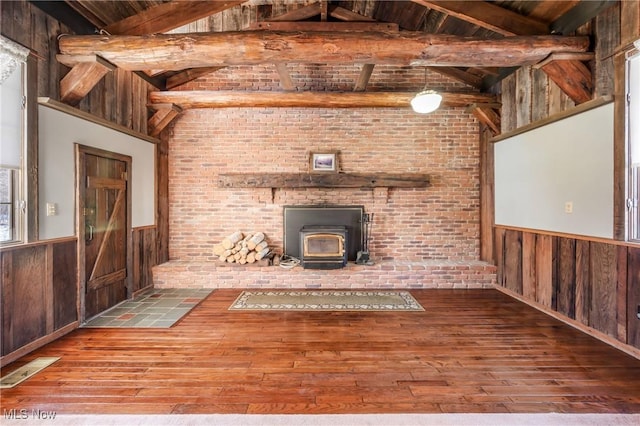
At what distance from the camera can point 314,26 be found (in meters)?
3.57

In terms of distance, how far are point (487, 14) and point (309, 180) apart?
2890 mm

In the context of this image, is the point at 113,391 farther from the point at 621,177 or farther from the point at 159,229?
the point at 621,177

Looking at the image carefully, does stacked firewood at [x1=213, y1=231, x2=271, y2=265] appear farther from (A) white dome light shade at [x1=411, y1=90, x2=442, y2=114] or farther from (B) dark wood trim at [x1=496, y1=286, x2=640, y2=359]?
(B) dark wood trim at [x1=496, y1=286, x2=640, y2=359]

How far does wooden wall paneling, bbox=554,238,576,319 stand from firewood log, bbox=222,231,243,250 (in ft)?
13.5

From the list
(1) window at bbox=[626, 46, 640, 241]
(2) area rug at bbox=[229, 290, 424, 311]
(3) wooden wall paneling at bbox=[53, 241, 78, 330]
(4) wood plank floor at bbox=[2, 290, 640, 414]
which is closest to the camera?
(4) wood plank floor at bbox=[2, 290, 640, 414]

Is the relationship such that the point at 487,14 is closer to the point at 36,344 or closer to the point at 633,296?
the point at 633,296

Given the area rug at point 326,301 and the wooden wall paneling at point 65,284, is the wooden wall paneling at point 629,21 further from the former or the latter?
the wooden wall paneling at point 65,284

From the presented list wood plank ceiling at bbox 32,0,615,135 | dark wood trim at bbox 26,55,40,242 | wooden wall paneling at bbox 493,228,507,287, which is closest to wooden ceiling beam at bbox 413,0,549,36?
wood plank ceiling at bbox 32,0,615,135

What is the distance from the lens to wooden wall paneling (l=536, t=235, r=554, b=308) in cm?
329

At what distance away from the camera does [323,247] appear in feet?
13.9

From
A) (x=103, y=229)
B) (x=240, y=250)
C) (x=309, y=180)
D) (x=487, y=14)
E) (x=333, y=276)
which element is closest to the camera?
(x=487, y=14)

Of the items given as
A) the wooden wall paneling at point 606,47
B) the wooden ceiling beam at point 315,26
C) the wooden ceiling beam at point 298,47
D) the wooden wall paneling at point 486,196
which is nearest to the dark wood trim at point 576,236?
the wooden wall paneling at point 486,196

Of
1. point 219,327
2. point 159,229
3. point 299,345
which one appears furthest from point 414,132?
point 159,229

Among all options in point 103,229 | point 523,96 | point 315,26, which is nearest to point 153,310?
point 103,229
